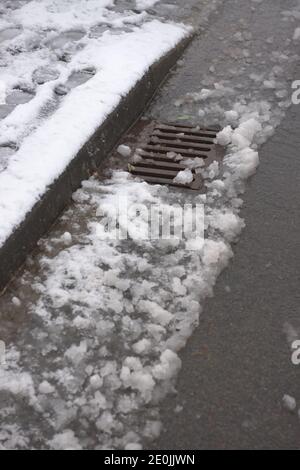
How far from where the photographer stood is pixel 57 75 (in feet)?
13.2

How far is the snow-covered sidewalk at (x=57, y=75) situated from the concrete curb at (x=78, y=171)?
0.05 meters

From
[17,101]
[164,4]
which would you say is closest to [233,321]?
[17,101]

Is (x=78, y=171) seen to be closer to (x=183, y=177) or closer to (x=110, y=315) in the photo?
(x=183, y=177)

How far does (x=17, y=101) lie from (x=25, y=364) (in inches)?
81.6

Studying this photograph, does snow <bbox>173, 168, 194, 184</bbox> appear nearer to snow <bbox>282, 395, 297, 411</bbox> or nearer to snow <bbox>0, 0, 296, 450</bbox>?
snow <bbox>0, 0, 296, 450</bbox>

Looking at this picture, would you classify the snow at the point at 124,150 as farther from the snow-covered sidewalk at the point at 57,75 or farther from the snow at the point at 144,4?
the snow at the point at 144,4

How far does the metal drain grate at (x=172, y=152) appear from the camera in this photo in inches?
135

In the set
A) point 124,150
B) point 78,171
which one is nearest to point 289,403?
point 78,171

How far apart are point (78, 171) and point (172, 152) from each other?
0.69m

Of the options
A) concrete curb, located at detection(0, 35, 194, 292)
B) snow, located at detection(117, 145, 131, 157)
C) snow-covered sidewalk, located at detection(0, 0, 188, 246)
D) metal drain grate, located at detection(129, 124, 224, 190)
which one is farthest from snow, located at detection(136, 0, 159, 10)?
snow, located at detection(117, 145, 131, 157)

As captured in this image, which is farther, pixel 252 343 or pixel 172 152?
pixel 172 152

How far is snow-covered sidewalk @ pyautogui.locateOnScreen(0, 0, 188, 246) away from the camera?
9.96 feet

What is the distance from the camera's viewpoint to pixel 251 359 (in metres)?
2.41

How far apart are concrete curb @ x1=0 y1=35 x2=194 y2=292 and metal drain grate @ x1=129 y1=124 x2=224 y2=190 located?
215 mm
